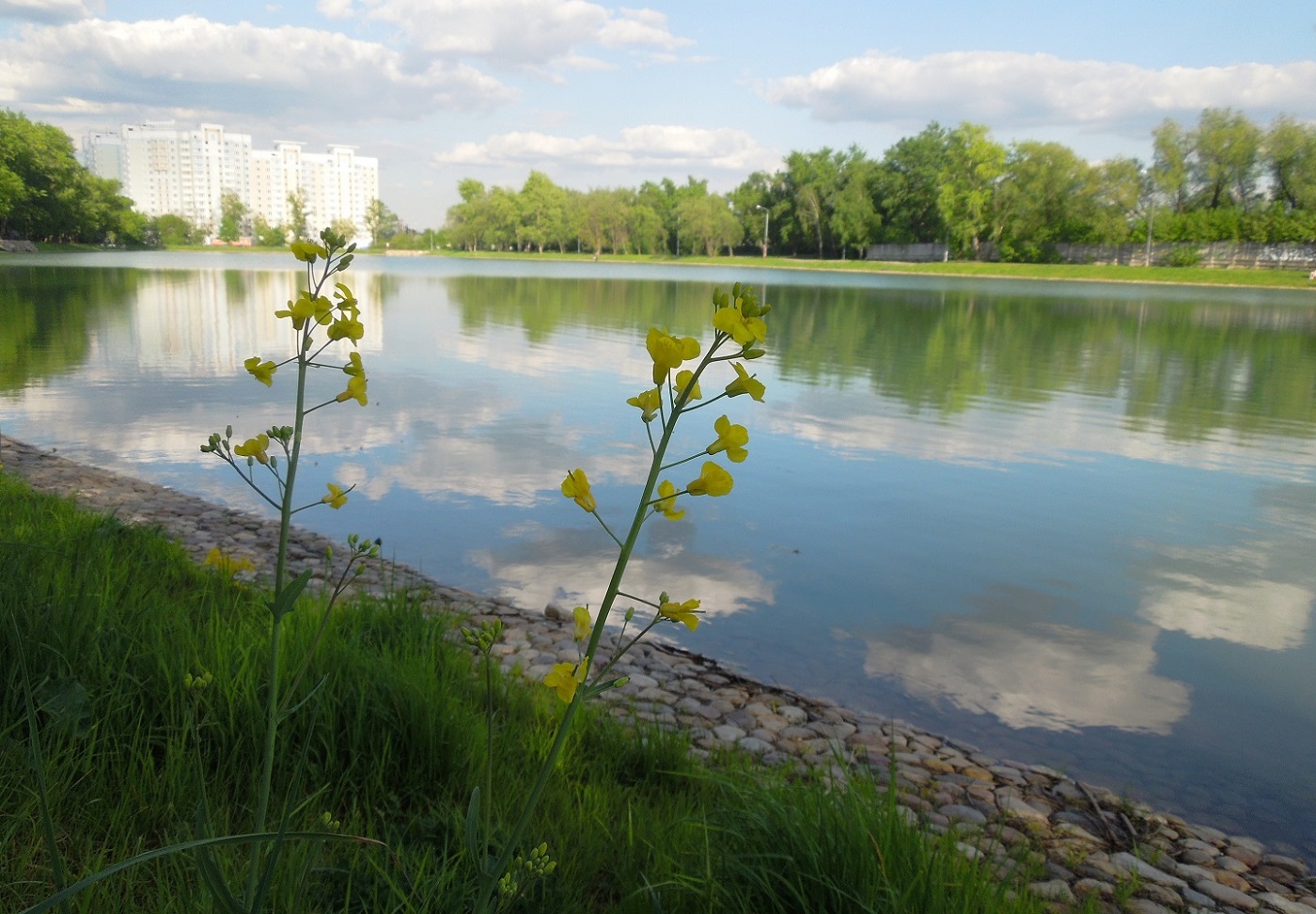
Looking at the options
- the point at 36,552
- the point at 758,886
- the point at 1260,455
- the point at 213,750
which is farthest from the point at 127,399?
the point at 1260,455

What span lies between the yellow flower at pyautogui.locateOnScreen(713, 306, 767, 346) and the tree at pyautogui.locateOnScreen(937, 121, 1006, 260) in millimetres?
74492

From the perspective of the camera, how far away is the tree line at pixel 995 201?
60.9 m

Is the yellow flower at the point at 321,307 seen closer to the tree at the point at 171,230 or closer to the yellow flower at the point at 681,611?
the yellow flower at the point at 681,611

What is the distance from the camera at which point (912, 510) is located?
686 centimetres

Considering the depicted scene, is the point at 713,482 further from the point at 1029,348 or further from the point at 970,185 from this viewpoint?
the point at 970,185

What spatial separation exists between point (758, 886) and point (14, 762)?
166 centimetres

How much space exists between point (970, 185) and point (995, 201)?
4.18 metres

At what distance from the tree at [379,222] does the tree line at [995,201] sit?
52.3m

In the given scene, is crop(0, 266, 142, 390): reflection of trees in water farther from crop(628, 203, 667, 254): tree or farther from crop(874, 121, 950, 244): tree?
crop(628, 203, 667, 254): tree

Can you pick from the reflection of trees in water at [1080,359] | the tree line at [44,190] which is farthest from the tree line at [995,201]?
the tree line at [44,190]

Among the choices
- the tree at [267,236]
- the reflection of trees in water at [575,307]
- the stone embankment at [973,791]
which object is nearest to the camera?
the stone embankment at [973,791]

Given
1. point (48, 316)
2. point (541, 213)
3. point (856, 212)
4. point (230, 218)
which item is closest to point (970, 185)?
point (856, 212)

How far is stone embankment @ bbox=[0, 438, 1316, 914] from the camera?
A: 8.49 feet

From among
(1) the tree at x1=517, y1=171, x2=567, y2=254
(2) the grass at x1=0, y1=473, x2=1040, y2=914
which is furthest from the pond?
(1) the tree at x1=517, y1=171, x2=567, y2=254
